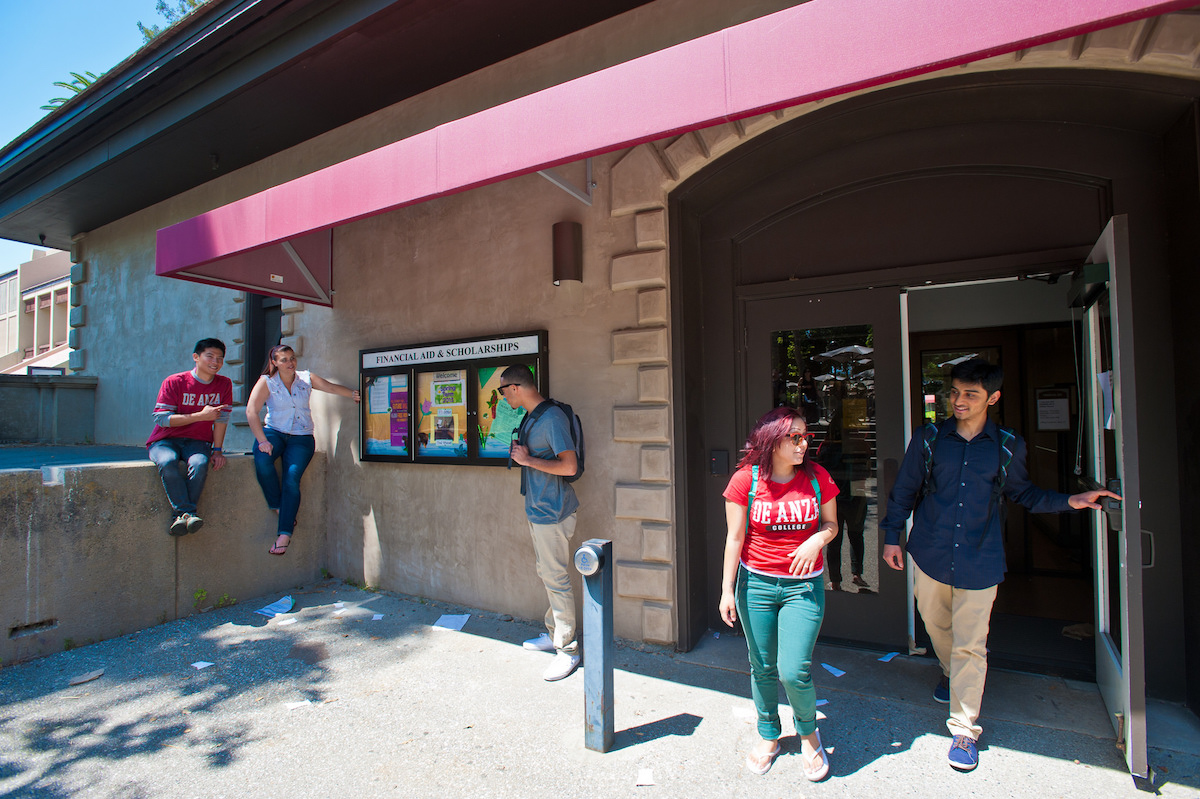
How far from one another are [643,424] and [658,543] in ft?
2.72

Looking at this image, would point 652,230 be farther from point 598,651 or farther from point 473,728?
point 473,728

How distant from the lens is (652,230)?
13.7 feet

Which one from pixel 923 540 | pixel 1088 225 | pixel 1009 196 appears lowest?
pixel 923 540

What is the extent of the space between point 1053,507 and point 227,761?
428 cm

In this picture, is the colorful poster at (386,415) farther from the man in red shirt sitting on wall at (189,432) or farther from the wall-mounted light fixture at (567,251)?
the wall-mounted light fixture at (567,251)

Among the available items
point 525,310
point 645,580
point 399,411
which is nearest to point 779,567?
point 645,580

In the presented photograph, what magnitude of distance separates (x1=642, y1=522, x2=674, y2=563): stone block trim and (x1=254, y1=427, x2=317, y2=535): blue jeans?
3.39 metres

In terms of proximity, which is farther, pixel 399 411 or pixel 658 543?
pixel 399 411

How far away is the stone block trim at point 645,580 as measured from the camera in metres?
4.13

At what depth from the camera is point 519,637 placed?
14.7 ft

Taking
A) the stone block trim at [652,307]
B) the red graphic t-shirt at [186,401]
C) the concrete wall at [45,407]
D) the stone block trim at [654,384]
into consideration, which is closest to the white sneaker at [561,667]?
the stone block trim at [654,384]

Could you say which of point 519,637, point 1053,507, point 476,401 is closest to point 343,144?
point 476,401

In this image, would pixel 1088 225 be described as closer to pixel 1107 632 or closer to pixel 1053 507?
pixel 1053 507

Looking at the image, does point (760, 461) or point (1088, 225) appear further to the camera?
point (1088, 225)
